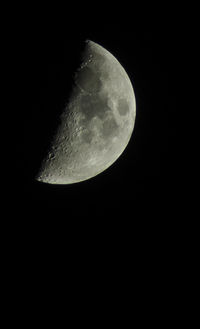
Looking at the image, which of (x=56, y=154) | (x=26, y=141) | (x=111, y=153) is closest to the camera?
(x=26, y=141)

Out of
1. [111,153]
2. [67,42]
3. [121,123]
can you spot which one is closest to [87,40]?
[67,42]

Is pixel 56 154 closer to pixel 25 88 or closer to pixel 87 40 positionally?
pixel 25 88

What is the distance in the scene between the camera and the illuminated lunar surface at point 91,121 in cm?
336

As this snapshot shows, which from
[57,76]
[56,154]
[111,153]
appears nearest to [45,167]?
[56,154]

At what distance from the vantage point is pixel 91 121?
339cm

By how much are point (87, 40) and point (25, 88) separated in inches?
47.4

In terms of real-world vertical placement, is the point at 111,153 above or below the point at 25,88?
below

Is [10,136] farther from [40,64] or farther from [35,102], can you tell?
[40,64]

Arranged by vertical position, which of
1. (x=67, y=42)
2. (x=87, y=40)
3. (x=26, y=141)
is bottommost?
(x=26, y=141)

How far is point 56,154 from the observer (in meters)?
3.59

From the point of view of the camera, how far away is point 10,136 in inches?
129

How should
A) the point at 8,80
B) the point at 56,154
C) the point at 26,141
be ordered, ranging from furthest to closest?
the point at 56,154
the point at 26,141
the point at 8,80

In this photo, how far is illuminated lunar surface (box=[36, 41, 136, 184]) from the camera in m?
3.36

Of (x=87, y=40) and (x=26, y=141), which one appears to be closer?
(x=26, y=141)
